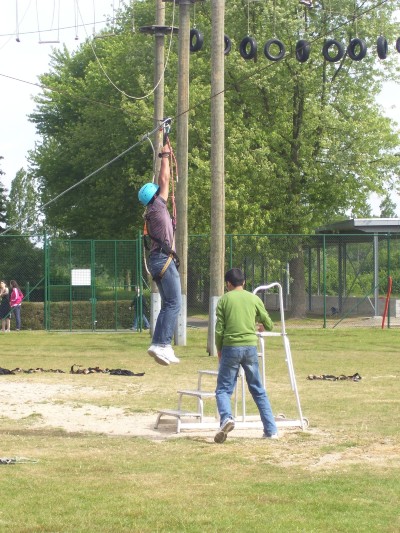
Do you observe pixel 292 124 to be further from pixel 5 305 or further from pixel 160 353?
pixel 160 353

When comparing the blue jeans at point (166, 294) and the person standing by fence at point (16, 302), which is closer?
the blue jeans at point (166, 294)

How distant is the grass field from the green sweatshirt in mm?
1150

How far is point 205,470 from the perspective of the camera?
11.1 meters

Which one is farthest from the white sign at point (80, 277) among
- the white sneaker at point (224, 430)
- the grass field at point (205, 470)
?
the white sneaker at point (224, 430)

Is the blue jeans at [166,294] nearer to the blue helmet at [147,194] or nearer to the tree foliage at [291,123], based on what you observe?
the blue helmet at [147,194]

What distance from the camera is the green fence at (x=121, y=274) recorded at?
39.2 metres

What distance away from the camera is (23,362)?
25609 millimetres

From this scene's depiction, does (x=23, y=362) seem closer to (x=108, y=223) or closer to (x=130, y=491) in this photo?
(x=130, y=491)

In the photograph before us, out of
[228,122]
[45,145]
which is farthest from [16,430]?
[45,145]

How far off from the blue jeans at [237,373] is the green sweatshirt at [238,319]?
9 cm

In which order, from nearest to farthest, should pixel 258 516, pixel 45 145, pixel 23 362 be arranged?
pixel 258 516 → pixel 23 362 → pixel 45 145

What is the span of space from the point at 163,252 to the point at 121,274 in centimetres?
2839

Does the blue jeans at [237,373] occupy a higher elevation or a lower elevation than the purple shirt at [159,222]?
lower

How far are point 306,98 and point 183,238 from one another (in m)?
19.3
